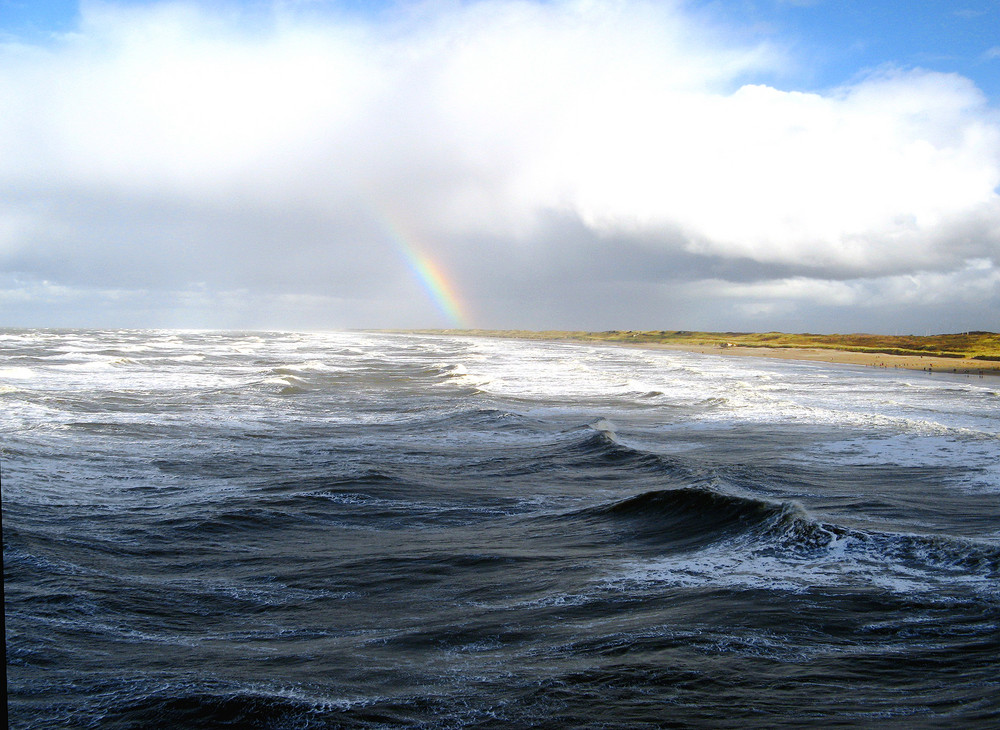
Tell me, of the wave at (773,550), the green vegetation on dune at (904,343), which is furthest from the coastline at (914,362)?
the wave at (773,550)

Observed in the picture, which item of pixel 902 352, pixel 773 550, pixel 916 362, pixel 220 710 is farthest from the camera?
pixel 902 352

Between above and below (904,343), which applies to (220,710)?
below

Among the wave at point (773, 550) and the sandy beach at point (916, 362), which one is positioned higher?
the sandy beach at point (916, 362)

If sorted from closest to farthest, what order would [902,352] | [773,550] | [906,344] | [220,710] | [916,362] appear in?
1. [220,710]
2. [773,550]
3. [916,362]
4. [902,352]
5. [906,344]

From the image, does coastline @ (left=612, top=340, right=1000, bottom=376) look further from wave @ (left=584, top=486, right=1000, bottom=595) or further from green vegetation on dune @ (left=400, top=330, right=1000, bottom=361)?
wave @ (left=584, top=486, right=1000, bottom=595)

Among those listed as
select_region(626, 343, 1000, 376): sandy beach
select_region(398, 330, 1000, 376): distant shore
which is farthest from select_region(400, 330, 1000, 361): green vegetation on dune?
select_region(626, 343, 1000, 376): sandy beach

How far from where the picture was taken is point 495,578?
1001 cm

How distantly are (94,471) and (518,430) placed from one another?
11.9m

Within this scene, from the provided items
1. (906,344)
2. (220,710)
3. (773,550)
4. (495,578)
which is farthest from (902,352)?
(220,710)

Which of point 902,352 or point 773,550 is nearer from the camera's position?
point 773,550

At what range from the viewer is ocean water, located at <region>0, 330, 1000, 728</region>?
675cm

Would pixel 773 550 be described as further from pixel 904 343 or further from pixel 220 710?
pixel 904 343

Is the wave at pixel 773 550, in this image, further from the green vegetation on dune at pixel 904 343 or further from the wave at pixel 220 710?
the green vegetation on dune at pixel 904 343

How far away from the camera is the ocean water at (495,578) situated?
6.75 metres
